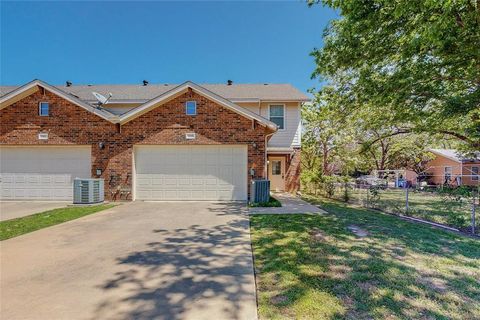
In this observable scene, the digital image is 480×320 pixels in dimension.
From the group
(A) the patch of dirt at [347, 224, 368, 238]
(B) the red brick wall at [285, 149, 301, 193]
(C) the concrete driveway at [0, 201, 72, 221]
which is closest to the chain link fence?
(B) the red brick wall at [285, 149, 301, 193]

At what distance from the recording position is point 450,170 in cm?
2667

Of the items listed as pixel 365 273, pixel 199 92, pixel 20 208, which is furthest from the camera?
pixel 199 92

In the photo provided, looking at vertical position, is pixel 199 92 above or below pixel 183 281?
above

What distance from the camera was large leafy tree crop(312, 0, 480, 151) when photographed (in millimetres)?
6297

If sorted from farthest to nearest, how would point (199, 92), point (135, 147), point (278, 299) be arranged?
point (135, 147), point (199, 92), point (278, 299)

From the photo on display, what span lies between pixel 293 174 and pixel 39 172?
13.4m

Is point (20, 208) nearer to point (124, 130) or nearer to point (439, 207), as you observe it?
point (124, 130)

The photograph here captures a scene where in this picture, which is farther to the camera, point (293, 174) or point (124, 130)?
→ point (293, 174)

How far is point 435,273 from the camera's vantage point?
147 inches

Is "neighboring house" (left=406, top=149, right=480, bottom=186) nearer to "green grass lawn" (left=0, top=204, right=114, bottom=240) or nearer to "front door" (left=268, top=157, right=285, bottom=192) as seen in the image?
"front door" (left=268, top=157, right=285, bottom=192)

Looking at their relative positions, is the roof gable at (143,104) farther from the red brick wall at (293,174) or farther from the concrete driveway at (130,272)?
the concrete driveway at (130,272)

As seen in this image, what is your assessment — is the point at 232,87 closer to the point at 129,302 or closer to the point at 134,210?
the point at 134,210

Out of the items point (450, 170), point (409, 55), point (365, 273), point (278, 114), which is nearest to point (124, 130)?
point (278, 114)

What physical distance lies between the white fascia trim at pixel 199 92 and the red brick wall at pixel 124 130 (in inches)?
8.8
